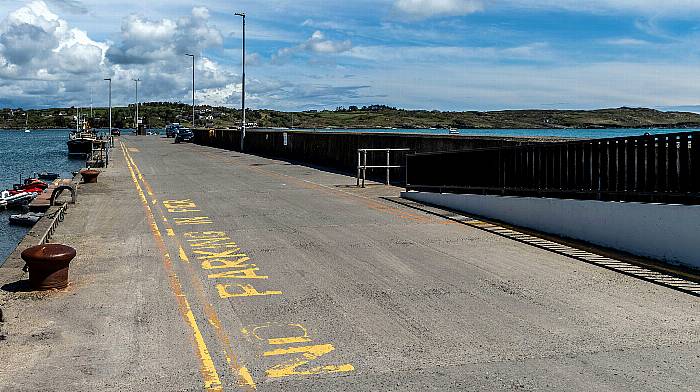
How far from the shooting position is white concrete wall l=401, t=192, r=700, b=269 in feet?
33.1

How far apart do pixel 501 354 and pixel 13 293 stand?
5981mm

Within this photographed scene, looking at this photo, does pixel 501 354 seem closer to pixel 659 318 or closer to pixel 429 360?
pixel 429 360

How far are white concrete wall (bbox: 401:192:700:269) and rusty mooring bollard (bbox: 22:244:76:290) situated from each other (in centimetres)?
803

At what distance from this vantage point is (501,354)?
6500 millimetres

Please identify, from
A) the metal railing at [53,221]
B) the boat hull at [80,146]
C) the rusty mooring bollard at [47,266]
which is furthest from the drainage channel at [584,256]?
the boat hull at [80,146]

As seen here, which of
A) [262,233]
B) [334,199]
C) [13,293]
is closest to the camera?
[13,293]

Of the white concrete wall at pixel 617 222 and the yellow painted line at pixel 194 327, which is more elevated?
the white concrete wall at pixel 617 222

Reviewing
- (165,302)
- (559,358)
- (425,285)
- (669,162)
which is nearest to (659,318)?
(559,358)

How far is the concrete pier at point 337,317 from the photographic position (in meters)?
6.00

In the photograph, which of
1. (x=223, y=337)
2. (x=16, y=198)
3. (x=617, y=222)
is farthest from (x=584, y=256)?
(x=16, y=198)

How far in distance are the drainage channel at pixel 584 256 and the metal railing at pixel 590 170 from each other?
3.12ft

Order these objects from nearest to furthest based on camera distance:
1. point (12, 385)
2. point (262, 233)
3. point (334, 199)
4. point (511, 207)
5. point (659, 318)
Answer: point (12, 385) → point (659, 318) → point (262, 233) → point (511, 207) → point (334, 199)

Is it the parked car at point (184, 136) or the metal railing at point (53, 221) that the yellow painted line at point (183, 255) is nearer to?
the metal railing at point (53, 221)

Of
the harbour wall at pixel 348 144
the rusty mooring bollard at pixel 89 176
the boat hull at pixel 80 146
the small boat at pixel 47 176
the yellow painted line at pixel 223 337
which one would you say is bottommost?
the yellow painted line at pixel 223 337
